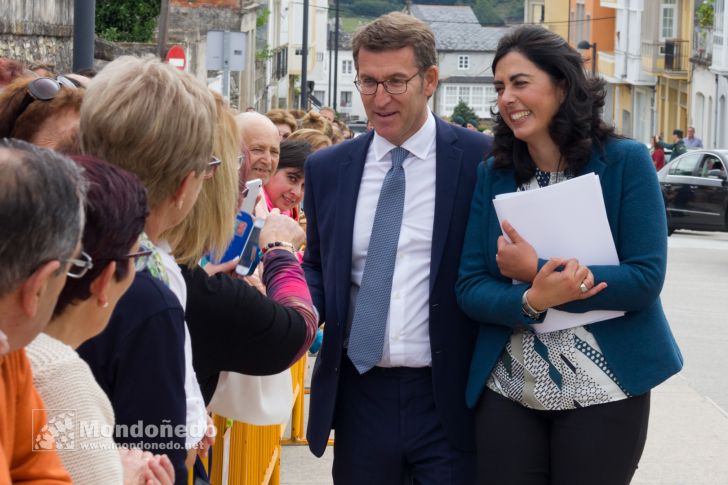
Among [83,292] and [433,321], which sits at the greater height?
[83,292]

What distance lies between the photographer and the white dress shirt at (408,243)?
13.0 ft

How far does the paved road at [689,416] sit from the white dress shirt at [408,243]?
2.70 metres

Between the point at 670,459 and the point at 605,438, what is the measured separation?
3.43 metres

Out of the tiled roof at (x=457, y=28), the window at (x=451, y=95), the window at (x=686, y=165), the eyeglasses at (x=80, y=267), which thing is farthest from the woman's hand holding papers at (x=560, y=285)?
the tiled roof at (x=457, y=28)

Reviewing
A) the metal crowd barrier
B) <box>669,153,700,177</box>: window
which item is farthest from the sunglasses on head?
<box>669,153,700,177</box>: window

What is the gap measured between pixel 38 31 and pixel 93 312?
900 centimetres

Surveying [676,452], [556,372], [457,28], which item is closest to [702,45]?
[676,452]

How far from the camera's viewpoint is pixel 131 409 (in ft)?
8.30

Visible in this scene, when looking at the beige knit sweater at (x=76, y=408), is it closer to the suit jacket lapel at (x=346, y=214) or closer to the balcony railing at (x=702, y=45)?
the suit jacket lapel at (x=346, y=214)

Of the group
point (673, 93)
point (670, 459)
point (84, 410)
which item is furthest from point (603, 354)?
point (673, 93)

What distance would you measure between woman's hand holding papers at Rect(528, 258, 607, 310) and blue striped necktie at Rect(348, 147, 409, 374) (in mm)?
555

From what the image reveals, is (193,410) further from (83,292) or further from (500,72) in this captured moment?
(500,72)

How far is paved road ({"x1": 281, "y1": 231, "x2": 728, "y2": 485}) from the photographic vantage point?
21.7ft

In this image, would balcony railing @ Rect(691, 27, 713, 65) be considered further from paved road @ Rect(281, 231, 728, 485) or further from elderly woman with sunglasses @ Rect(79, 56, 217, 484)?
elderly woman with sunglasses @ Rect(79, 56, 217, 484)
